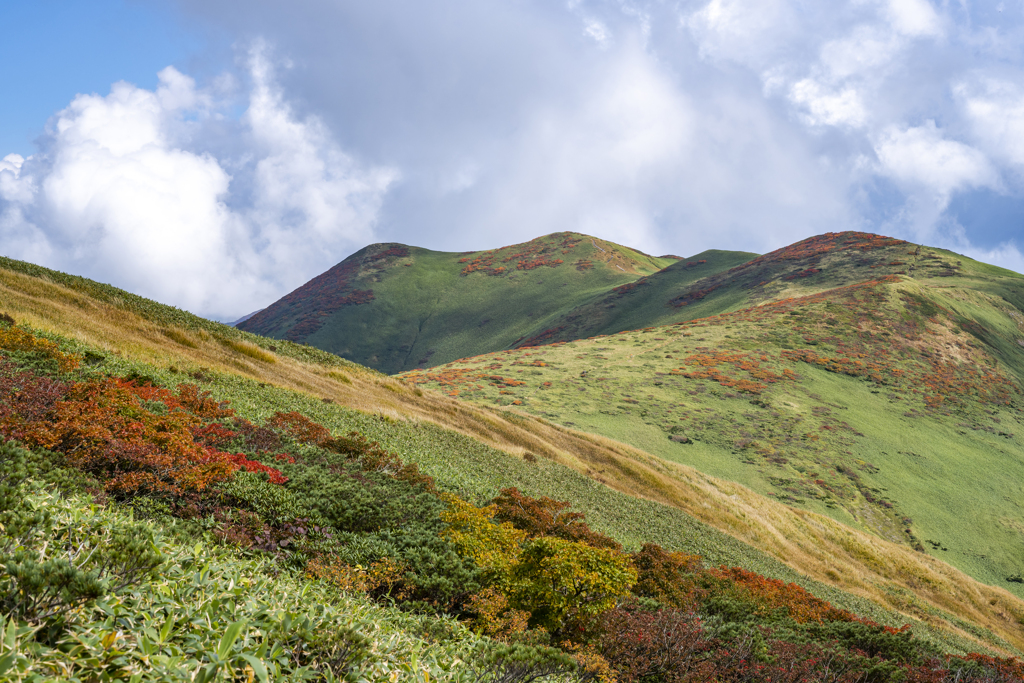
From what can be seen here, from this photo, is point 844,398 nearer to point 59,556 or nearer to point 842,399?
point 842,399

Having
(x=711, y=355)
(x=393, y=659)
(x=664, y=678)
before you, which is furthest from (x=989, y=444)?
(x=393, y=659)

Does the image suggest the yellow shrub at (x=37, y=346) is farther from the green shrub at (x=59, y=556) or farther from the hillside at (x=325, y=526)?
the green shrub at (x=59, y=556)

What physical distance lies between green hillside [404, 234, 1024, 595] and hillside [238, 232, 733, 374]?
64957 millimetres

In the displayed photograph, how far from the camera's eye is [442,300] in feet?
551

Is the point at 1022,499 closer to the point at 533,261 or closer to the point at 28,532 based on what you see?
the point at 28,532

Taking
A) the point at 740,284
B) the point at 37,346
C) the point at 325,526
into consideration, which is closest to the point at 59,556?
the point at 325,526

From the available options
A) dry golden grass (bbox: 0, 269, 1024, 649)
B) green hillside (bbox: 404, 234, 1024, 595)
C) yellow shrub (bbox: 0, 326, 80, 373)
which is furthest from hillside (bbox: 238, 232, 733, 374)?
yellow shrub (bbox: 0, 326, 80, 373)

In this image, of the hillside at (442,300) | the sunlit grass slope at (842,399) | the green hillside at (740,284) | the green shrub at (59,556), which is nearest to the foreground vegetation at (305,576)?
the green shrub at (59,556)

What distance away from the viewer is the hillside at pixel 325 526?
4410 millimetres

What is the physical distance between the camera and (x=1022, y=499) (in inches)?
1795

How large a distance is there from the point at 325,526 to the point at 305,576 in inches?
89.9

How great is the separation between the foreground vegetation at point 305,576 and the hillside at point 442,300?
11834 centimetres

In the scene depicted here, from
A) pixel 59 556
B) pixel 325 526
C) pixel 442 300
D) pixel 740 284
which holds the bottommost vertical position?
pixel 325 526

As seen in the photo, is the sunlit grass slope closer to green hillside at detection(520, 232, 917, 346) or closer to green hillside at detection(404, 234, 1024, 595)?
green hillside at detection(404, 234, 1024, 595)
